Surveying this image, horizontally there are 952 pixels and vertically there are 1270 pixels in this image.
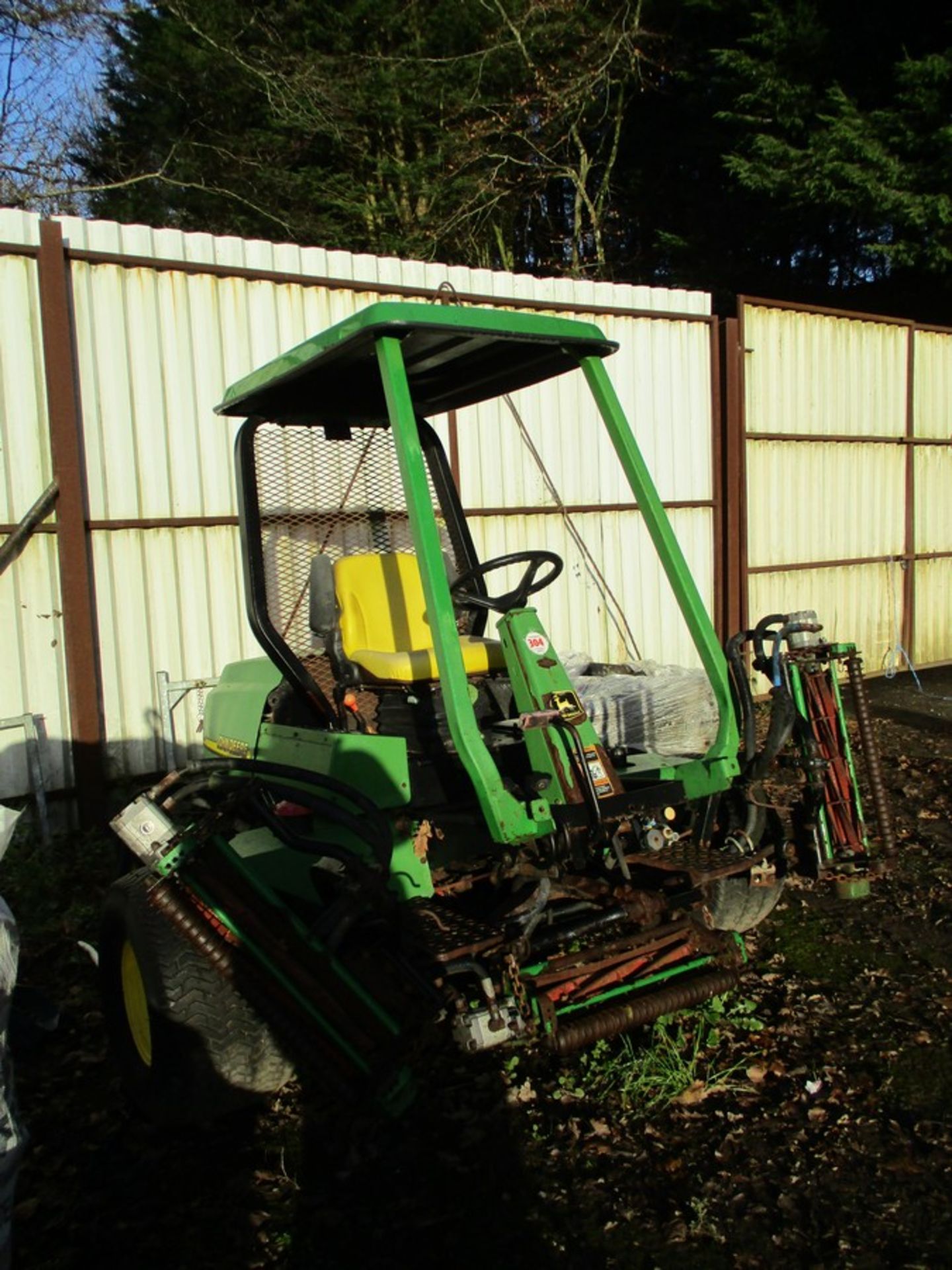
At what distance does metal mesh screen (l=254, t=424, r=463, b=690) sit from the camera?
4.17 metres

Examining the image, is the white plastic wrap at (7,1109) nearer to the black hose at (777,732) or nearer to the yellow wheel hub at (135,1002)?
the yellow wheel hub at (135,1002)

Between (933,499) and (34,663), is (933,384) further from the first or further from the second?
(34,663)

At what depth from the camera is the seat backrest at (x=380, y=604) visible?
12.8 feet

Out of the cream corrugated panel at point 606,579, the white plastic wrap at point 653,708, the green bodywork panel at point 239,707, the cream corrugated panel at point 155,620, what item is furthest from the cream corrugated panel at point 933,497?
the green bodywork panel at point 239,707

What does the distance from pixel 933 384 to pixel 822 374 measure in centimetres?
184

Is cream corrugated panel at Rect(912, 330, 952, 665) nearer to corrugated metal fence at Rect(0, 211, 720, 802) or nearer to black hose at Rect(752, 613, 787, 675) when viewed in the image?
corrugated metal fence at Rect(0, 211, 720, 802)

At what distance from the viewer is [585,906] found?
3.38 meters

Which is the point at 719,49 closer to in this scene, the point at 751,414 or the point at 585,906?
the point at 751,414

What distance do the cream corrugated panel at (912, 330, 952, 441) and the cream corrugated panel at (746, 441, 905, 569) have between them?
55 cm

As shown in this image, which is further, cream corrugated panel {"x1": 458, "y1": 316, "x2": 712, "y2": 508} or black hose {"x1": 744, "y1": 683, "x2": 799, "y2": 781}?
cream corrugated panel {"x1": 458, "y1": 316, "x2": 712, "y2": 508}

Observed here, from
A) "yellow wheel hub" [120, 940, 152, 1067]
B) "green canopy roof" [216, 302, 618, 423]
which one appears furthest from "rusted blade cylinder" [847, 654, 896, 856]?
"yellow wheel hub" [120, 940, 152, 1067]

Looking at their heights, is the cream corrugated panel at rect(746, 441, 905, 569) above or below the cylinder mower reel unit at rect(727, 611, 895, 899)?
above

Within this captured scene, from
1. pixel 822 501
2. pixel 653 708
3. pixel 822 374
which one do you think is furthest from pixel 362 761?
pixel 822 374

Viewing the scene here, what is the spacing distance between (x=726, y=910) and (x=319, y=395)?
98.4 inches
